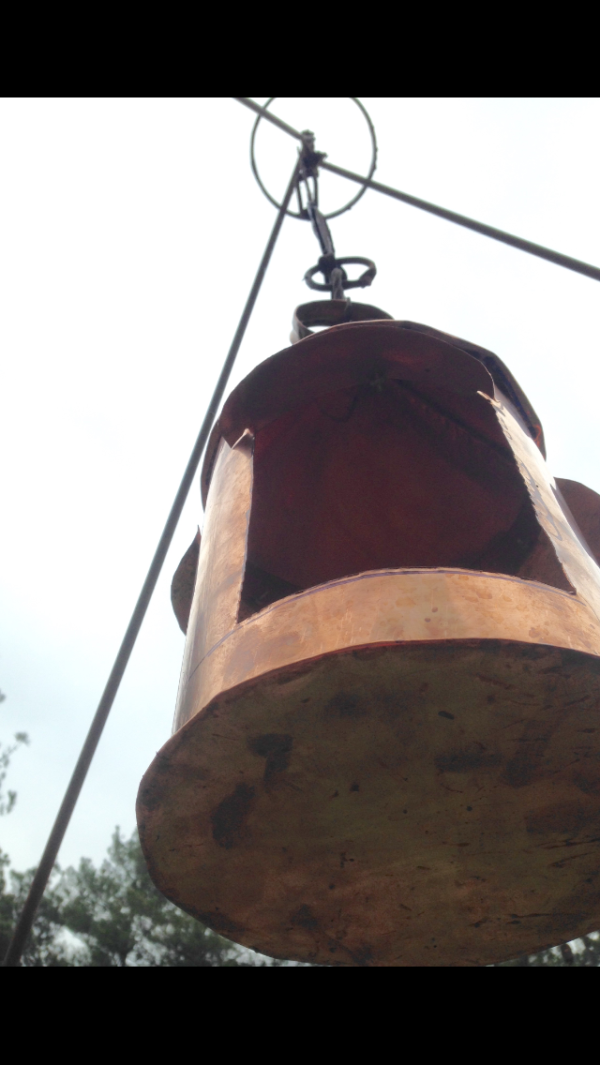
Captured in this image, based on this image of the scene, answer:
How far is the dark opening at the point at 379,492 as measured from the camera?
423 centimetres

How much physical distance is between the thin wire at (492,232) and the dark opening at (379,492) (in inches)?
32.7

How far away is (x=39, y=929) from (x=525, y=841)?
2220 centimetres

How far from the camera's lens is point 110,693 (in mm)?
2359

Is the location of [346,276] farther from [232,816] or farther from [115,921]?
[115,921]

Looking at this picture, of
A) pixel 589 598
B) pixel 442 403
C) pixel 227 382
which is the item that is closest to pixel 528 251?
pixel 442 403

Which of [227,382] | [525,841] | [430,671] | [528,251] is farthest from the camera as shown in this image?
[528,251]

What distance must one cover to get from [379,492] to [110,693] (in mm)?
2675

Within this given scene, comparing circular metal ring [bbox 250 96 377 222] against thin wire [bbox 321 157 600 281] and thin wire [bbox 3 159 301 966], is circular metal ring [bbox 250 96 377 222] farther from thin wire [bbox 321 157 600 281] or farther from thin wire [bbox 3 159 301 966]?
thin wire [bbox 3 159 301 966]

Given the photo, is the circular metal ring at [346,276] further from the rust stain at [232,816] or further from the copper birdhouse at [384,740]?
the rust stain at [232,816]

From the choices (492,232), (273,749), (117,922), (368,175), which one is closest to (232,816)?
(273,749)

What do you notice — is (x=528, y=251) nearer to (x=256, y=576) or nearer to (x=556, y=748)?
(x=256, y=576)

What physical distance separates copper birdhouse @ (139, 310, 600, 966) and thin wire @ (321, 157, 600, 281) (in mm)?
817

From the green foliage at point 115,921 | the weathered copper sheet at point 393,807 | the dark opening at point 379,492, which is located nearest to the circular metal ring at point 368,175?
the dark opening at point 379,492

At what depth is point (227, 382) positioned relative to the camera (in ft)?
11.9
